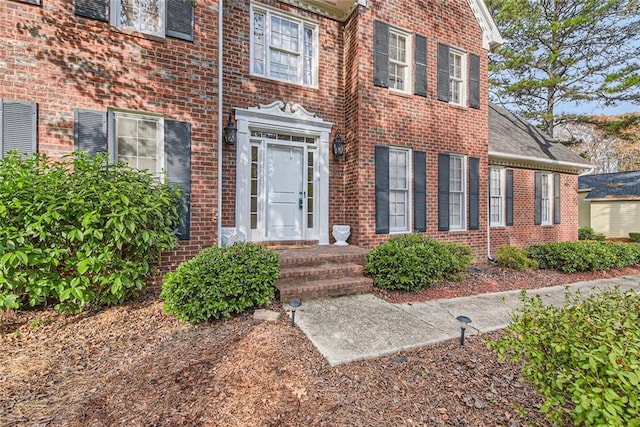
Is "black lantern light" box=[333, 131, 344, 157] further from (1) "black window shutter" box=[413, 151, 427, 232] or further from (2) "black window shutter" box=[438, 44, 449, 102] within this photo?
(2) "black window shutter" box=[438, 44, 449, 102]

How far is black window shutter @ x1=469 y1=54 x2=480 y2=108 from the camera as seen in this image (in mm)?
7719

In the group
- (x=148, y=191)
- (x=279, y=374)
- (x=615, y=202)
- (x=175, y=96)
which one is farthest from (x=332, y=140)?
(x=615, y=202)

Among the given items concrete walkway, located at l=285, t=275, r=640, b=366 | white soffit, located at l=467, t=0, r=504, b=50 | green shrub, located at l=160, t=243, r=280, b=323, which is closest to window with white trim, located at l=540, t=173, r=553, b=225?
white soffit, located at l=467, t=0, r=504, b=50

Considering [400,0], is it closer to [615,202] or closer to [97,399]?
[97,399]

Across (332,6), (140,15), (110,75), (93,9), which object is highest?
(332,6)

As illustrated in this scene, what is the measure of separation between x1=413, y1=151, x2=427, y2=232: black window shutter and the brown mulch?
11.7ft

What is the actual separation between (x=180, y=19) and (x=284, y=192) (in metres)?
3.42

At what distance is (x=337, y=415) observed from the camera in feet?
6.86

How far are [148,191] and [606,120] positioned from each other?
18.6 meters

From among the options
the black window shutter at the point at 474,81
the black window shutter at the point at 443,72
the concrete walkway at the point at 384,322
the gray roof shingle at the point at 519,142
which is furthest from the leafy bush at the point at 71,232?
the gray roof shingle at the point at 519,142

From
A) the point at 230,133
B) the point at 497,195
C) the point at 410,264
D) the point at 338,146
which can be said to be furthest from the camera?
the point at 497,195

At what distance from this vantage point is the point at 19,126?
4.07 m

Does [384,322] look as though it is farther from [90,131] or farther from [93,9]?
[93,9]

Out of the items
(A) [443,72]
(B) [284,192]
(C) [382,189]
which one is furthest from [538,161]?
(B) [284,192]
